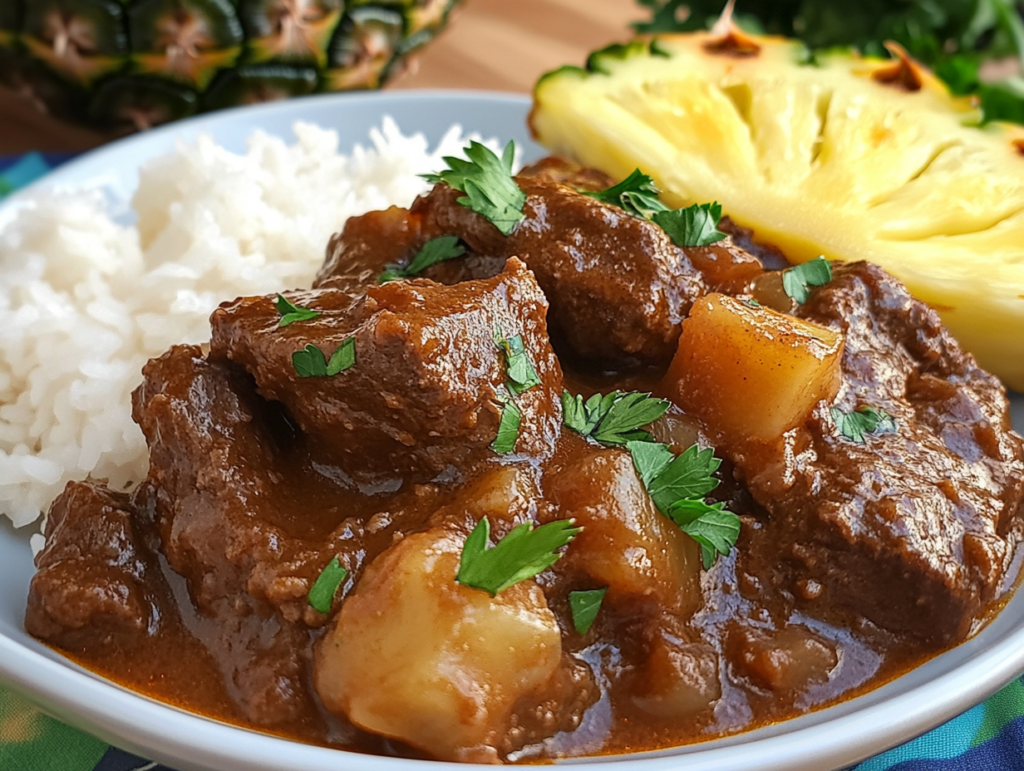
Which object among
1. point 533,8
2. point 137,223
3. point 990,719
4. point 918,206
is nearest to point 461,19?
point 533,8

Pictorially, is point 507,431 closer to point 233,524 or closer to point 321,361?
point 321,361

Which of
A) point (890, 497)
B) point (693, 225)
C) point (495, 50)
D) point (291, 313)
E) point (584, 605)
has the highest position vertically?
point (693, 225)

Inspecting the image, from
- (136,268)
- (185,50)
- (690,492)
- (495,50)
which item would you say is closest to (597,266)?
(690,492)

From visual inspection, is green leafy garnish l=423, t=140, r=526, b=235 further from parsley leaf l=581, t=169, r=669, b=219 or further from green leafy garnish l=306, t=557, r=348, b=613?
green leafy garnish l=306, t=557, r=348, b=613

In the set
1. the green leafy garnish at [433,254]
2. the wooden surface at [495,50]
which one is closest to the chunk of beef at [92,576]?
the green leafy garnish at [433,254]

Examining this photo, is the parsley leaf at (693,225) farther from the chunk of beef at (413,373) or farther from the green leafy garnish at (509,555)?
the green leafy garnish at (509,555)

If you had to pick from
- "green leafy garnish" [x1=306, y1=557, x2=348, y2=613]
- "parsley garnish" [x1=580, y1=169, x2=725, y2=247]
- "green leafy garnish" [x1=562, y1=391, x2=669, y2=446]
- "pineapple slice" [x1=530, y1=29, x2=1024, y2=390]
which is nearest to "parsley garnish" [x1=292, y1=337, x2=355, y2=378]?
"green leafy garnish" [x1=306, y1=557, x2=348, y2=613]
